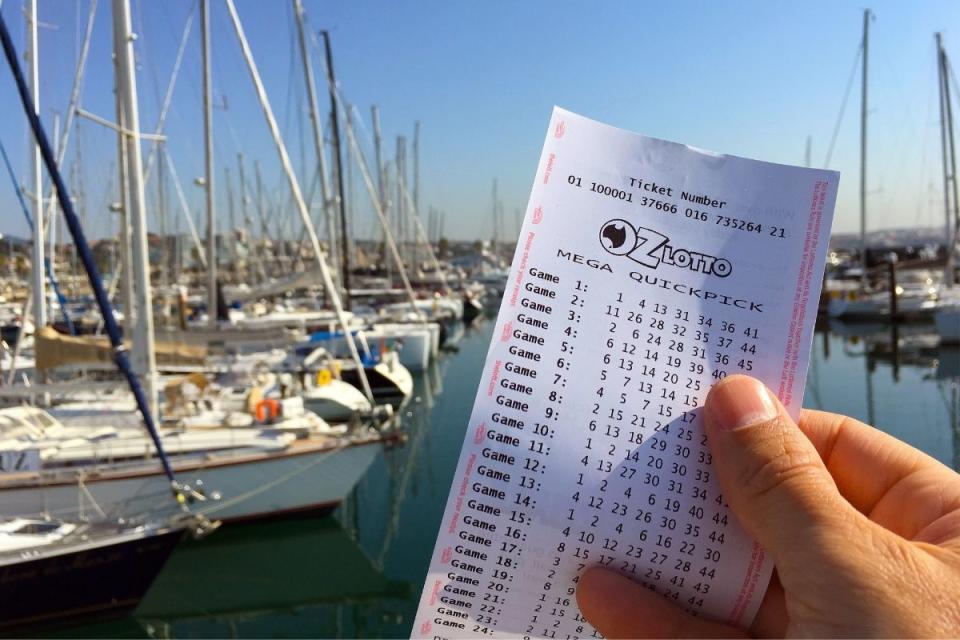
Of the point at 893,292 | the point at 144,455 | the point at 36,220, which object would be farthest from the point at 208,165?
the point at 893,292

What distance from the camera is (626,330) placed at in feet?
2.26

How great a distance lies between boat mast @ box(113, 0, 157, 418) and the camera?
5.43 m

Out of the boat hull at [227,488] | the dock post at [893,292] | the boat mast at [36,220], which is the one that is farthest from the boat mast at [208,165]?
the dock post at [893,292]

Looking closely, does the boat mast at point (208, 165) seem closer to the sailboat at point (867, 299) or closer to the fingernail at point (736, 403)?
the fingernail at point (736, 403)

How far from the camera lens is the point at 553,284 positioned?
0.69m

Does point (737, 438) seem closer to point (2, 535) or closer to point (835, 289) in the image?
point (2, 535)

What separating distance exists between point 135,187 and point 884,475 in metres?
6.08

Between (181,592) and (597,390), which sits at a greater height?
(597,390)

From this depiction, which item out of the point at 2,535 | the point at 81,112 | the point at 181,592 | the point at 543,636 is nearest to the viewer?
the point at 543,636

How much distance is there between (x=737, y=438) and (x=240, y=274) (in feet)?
95.3

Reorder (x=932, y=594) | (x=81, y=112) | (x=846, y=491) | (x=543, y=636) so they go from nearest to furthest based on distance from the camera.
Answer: (x=932, y=594)
(x=543, y=636)
(x=846, y=491)
(x=81, y=112)

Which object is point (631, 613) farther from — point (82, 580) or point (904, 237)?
point (904, 237)

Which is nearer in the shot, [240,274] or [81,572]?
[81,572]

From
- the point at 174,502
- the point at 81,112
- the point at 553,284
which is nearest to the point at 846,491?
the point at 553,284
